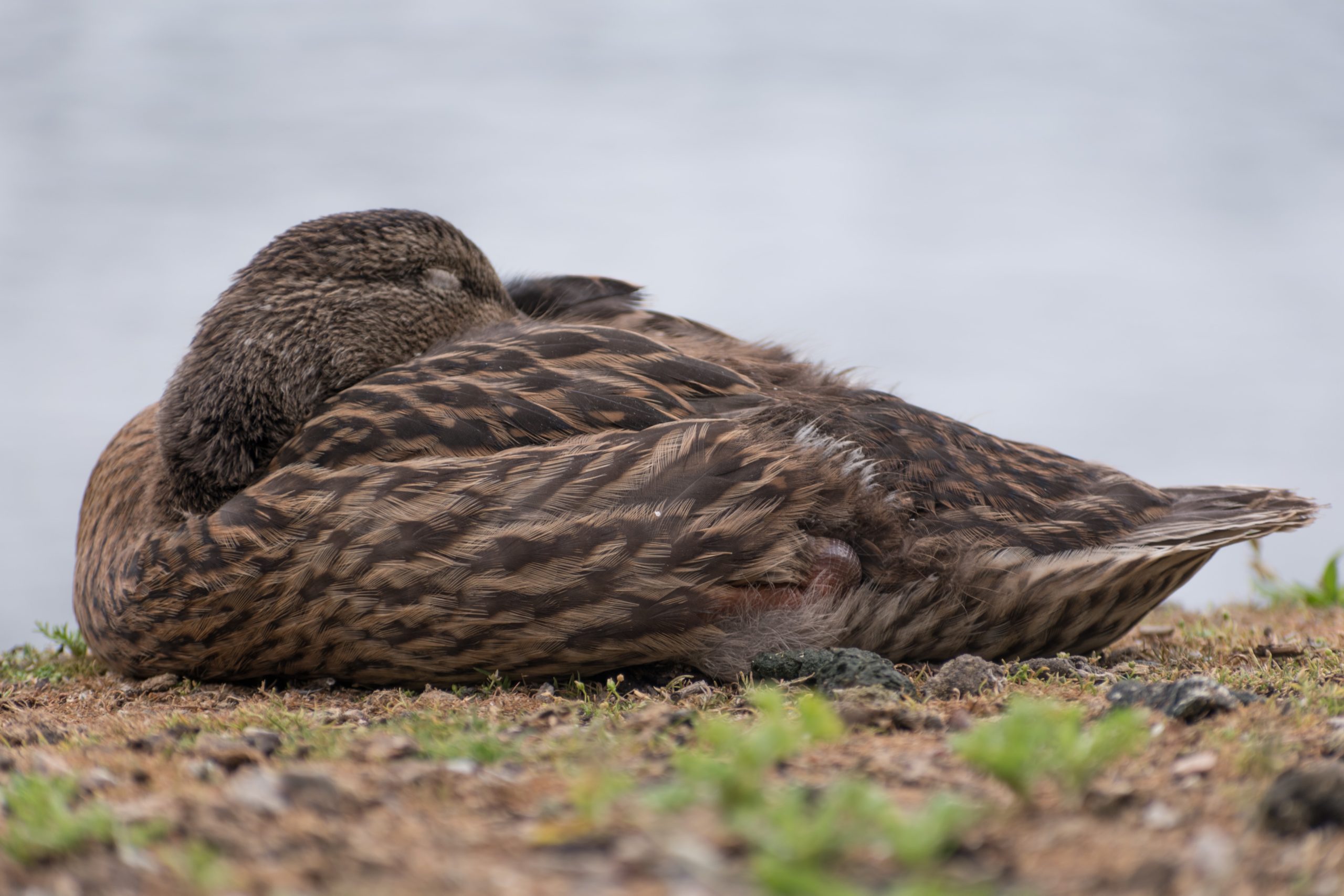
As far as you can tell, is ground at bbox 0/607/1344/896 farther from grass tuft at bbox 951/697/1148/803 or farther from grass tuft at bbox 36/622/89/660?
grass tuft at bbox 36/622/89/660

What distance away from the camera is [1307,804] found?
179cm

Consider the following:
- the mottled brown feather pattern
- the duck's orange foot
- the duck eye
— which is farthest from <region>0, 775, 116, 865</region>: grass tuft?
the duck eye

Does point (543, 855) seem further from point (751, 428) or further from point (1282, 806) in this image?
point (751, 428)

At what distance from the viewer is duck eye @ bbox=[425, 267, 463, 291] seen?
4.83 meters

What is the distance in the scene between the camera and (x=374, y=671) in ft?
12.5

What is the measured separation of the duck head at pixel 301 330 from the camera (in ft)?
14.1

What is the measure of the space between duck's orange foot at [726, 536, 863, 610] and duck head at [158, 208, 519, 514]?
6.19 feet

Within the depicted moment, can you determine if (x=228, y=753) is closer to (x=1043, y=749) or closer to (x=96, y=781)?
(x=96, y=781)

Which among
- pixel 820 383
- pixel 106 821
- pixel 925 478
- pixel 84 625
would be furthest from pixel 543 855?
pixel 84 625

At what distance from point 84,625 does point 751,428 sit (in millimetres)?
2854

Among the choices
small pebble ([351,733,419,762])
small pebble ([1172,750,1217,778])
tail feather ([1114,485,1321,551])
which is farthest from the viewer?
tail feather ([1114,485,1321,551])

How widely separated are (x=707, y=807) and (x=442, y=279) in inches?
140

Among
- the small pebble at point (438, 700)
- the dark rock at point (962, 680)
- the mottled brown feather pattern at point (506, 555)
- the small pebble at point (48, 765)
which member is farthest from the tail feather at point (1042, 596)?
the small pebble at point (48, 765)

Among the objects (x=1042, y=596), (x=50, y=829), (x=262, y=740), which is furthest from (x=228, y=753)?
(x=1042, y=596)
